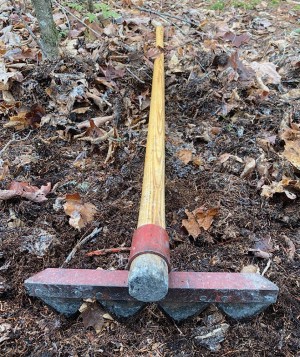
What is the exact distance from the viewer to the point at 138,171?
2.78 metres

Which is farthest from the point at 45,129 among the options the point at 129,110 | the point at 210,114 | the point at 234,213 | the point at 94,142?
the point at 234,213

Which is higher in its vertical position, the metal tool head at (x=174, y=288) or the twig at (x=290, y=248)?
the metal tool head at (x=174, y=288)

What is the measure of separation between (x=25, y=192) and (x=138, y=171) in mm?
773

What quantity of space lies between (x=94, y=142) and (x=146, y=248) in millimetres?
1519

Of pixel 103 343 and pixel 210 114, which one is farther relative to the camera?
pixel 210 114

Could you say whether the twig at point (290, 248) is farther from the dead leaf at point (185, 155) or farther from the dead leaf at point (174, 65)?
the dead leaf at point (174, 65)

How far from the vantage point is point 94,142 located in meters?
2.99

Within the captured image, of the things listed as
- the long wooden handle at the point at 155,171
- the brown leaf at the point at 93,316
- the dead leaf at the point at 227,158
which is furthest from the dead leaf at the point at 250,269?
the dead leaf at the point at 227,158

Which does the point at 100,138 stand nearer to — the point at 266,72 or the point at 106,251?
the point at 106,251

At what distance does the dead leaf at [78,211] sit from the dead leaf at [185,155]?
780 mm

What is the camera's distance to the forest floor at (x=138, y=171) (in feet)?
6.22

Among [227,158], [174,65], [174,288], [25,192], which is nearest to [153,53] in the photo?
[174,65]

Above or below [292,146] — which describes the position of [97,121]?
below

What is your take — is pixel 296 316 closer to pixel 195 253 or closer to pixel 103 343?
pixel 195 253
